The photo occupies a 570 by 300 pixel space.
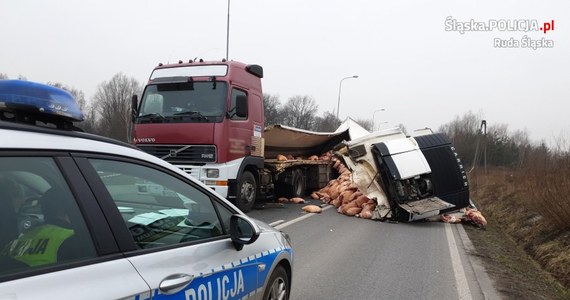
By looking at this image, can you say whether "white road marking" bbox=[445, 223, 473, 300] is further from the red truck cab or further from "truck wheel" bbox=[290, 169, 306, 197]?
"truck wheel" bbox=[290, 169, 306, 197]

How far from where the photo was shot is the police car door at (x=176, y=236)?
2.14 m

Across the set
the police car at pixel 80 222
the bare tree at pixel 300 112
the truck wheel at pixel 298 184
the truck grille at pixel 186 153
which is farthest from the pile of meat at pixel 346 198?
the bare tree at pixel 300 112

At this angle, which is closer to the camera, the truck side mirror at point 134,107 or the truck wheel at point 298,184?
the truck side mirror at point 134,107

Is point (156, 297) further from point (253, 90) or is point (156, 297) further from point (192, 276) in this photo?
point (253, 90)

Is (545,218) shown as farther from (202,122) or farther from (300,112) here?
(300,112)

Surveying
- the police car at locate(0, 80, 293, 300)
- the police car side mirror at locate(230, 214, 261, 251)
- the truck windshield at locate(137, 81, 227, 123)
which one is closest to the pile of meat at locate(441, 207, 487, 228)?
the truck windshield at locate(137, 81, 227, 123)

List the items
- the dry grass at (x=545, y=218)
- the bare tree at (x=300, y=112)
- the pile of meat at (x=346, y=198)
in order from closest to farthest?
1. the dry grass at (x=545, y=218)
2. the pile of meat at (x=346, y=198)
3. the bare tree at (x=300, y=112)

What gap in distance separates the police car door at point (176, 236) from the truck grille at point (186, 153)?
6.44 metres

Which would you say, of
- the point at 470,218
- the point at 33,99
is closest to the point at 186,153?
the point at 470,218

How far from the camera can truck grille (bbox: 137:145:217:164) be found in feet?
30.7

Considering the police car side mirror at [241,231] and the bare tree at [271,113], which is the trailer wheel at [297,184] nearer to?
the bare tree at [271,113]

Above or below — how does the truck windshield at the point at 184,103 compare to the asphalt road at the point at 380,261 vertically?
above

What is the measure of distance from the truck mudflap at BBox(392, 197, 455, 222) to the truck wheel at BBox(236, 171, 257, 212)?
361 cm

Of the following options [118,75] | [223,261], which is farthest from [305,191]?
[118,75]
